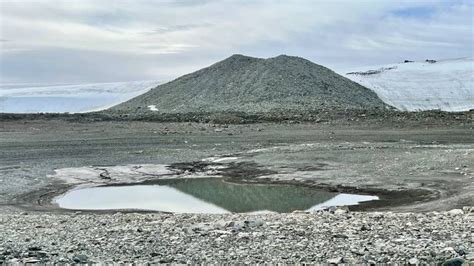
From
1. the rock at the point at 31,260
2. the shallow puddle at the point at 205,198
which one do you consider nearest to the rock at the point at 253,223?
the rock at the point at 31,260

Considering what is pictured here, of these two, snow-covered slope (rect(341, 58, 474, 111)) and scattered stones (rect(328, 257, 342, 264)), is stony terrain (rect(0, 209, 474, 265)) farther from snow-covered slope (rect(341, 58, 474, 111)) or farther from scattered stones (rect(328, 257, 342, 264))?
snow-covered slope (rect(341, 58, 474, 111))

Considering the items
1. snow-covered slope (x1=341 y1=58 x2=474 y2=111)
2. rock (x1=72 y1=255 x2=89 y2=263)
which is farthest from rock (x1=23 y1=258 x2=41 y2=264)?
snow-covered slope (x1=341 y1=58 x2=474 y2=111)

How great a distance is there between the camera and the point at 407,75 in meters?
59.4

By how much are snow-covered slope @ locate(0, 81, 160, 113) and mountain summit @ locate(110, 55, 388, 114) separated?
771 centimetres

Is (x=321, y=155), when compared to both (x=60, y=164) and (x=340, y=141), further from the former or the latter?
(x=60, y=164)

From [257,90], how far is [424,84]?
743 inches

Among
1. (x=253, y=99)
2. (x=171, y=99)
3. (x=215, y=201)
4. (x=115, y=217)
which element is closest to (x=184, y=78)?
(x=171, y=99)

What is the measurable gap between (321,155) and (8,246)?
14780mm

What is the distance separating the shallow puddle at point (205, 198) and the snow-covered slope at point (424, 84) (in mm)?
35082

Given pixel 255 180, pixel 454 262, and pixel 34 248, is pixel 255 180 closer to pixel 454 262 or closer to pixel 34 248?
pixel 34 248

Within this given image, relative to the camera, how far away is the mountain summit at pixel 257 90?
43.0 meters

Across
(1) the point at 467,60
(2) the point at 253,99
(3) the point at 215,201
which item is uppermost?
(1) the point at 467,60

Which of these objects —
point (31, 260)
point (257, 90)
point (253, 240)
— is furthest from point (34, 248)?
point (257, 90)

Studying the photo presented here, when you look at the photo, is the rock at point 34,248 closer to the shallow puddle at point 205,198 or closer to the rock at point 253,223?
the rock at point 253,223
